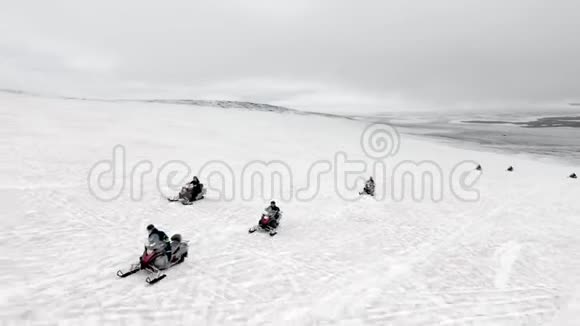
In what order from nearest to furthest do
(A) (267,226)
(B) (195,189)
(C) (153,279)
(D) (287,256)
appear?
1. (C) (153,279)
2. (D) (287,256)
3. (A) (267,226)
4. (B) (195,189)

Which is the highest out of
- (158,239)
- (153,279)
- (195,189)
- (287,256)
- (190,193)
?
(195,189)

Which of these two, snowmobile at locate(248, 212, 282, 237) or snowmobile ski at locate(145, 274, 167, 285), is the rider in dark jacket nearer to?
snowmobile at locate(248, 212, 282, 237)

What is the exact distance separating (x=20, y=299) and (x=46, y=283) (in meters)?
0.81

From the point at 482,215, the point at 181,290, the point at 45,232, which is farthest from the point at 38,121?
the point at 482,215

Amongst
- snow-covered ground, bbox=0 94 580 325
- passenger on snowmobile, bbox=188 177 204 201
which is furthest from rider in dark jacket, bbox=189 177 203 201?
snow-covered ground, bbox=0 94 580 325

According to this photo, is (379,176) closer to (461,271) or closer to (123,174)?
(461,271)

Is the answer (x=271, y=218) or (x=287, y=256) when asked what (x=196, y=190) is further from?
(x=287, y=256)

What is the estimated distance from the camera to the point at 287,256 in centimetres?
1176

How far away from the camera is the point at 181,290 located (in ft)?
29.3

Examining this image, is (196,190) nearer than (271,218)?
No

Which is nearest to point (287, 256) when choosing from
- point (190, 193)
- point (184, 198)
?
point (190, 193)

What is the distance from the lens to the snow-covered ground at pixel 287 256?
8391 mm

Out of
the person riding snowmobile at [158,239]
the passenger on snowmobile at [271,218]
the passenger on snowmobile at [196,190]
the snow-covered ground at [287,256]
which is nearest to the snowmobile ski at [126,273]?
the snow-covered ground at [287,256]

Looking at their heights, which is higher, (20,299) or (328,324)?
(20,299)
